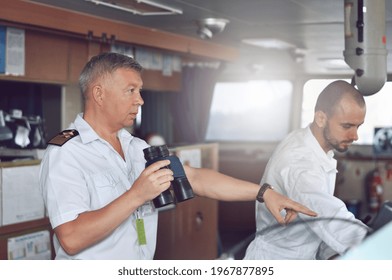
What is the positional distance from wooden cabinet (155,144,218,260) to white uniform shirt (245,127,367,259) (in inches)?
75.8

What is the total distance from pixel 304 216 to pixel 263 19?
2.02 metres

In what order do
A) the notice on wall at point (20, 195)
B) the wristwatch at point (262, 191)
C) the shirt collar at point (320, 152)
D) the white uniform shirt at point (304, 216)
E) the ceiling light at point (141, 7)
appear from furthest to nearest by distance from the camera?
the ceiling light at point (141, 7) < the notice on wall at point (20, 195) < the shirt collar at point (320, 152) < the wristwatch at point (262, 191) < the white uniform shirt at point (304, 216)

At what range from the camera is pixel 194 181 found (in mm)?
1934

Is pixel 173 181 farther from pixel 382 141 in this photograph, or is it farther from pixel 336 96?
pixel 382 141

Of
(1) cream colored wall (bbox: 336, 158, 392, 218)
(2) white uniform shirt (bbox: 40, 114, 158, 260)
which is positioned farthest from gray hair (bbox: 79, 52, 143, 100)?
(1) cream colored wall (bbox: 336, 158, 392, 218)

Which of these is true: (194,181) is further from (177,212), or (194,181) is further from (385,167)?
(385,167)

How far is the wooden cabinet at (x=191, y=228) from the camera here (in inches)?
153

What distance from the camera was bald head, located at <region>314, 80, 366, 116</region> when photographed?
1.85 m

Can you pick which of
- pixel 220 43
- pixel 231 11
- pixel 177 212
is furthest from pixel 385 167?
pixel 231 11

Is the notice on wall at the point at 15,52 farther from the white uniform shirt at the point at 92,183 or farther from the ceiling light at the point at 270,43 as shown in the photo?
the ceiling light at the point at 270,43

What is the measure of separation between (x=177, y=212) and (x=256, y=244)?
7.97 ft

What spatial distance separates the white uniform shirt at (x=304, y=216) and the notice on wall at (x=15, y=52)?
160 cm

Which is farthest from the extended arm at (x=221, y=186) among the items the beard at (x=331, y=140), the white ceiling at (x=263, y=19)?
the white ceiling at (x=263, y=19)

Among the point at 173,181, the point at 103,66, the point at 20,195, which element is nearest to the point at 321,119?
the point at 173,181
